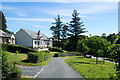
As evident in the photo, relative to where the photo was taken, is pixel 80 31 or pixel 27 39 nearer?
pixel 27 39

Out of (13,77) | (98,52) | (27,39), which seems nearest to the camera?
(13,77)

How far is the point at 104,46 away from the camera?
2502 centimetres

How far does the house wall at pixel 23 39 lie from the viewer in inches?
1804

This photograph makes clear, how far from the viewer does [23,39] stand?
46750 mm

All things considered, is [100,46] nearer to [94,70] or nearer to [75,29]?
[94,70]

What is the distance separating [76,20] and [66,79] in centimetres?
5055

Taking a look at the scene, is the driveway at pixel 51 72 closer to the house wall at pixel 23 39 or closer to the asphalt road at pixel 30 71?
the asphalt road at pixel 30 71

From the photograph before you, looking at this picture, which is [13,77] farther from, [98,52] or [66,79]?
[98,52]

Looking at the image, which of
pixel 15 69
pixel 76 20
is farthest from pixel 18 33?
pixel 15 69

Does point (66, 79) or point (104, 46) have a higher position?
point (104, 46)

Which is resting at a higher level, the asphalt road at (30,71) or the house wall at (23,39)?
the house wall at (23,39)

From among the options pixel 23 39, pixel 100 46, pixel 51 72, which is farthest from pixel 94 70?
pixel 23 39

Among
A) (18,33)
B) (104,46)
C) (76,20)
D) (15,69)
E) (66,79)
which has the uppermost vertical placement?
(76,20)

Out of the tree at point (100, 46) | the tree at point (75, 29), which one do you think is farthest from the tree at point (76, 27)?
the tree at point (100, 46)
